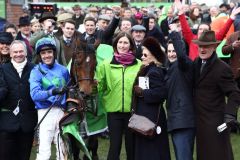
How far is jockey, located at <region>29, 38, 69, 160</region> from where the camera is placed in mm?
6859

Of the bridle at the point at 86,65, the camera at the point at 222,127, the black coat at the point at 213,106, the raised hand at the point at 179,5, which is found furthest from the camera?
the raised hand at the point at 179,5

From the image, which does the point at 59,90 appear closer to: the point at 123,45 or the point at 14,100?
the point at 14,100

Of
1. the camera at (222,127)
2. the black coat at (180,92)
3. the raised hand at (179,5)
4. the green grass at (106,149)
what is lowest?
the green grass at (106,149)

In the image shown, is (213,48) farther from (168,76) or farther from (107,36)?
(107,36)

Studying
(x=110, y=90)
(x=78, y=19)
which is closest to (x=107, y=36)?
(x=110, y=90)

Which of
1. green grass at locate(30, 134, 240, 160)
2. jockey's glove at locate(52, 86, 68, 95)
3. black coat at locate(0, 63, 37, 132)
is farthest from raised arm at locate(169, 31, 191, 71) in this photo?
green grass at locate(30, 134, 240, 160)

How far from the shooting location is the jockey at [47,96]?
6.86m

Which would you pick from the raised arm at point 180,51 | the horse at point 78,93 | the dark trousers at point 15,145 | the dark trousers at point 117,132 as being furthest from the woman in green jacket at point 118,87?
the dark trousers at point 15,145

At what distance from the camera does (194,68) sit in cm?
687

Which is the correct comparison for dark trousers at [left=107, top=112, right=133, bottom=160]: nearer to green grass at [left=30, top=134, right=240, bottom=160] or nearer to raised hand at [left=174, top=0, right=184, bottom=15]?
green grass at [left=30, top=134, right=240, bottom=160]

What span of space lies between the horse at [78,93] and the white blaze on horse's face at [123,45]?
23.6 inches

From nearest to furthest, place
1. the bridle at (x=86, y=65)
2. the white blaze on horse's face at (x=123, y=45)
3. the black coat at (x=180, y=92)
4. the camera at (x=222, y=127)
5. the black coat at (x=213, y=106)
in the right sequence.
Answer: the camera at (x=222, y=127) < the black coat at (x=213, y=106) < the black coat at (x=180, y=92) < the bridle at (x=86, y=65) < the white blaze on horse's face at (x=123, y=45)

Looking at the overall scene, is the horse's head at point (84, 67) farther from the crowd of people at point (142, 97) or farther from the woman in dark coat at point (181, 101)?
the woman in dark coat at point (181, 101)

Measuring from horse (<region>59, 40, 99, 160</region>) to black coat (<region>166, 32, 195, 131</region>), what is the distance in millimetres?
1005
